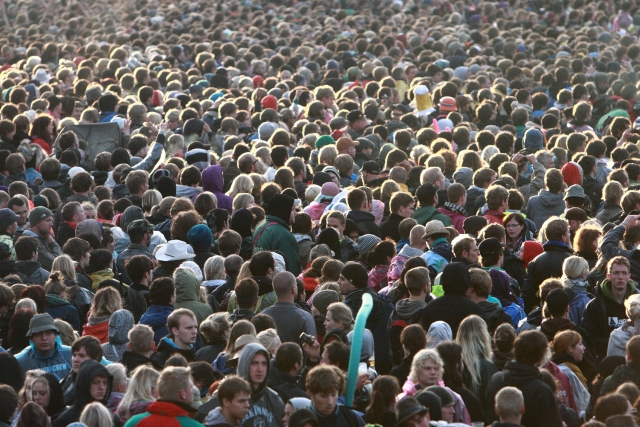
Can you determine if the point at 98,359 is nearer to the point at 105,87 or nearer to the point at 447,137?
the point at 447,137

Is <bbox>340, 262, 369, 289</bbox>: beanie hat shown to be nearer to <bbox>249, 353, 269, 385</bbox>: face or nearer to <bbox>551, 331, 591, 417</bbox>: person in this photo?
<bbox>551, 331, 591, 417</bbox>: person

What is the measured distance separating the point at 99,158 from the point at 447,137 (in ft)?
16.4

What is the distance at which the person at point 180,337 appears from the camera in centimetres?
912

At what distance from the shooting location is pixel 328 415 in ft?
25.0

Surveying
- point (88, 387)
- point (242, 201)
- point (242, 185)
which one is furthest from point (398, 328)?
point (242, 185)

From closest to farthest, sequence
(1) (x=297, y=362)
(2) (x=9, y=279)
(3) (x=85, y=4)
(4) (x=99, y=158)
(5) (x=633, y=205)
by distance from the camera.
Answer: (1) (x=297, y=362) → (2) (x=9, y=279) → (5) (x=633, y=205) → (4) (x=99, y=158) → (3) (x=85, y=4)

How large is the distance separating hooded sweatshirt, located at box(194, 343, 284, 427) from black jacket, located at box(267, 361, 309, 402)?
0.23 meters

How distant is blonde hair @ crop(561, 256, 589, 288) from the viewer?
10.2 m

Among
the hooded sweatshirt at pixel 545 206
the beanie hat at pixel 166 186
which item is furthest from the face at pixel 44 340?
the hooded sweatshirt at pixel 545 206

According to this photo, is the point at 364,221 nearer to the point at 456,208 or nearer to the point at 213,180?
the point at 456,208

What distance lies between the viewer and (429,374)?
8023 mm

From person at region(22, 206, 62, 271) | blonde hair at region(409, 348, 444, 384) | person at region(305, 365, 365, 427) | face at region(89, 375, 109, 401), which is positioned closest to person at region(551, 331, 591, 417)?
blonde hair at region(409, 348, 444, 384)

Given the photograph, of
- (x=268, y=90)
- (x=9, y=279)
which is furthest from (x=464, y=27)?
(x=9, y=279)

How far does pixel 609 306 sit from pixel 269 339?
3.06 m
